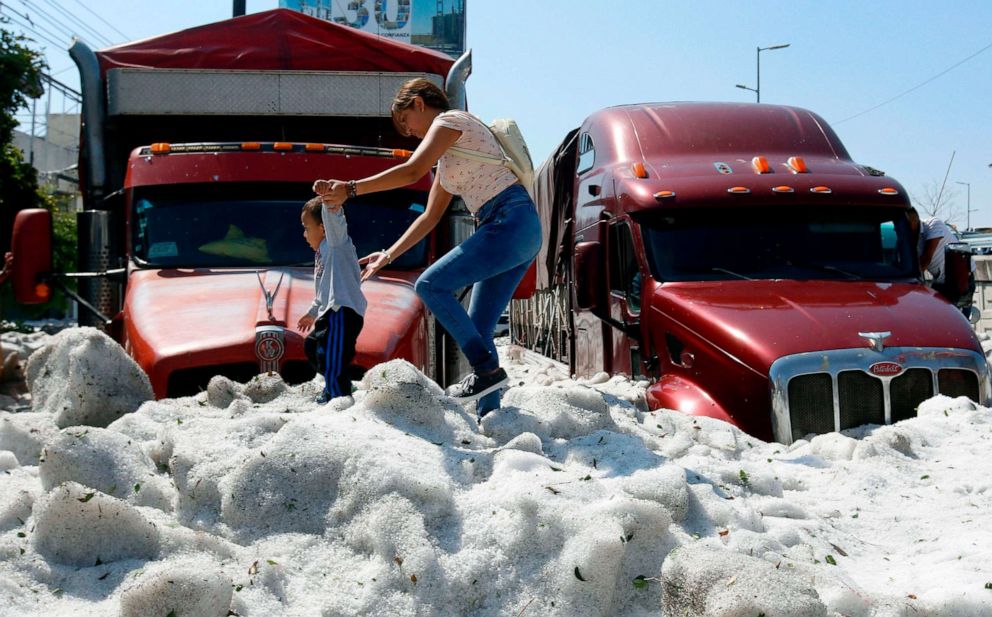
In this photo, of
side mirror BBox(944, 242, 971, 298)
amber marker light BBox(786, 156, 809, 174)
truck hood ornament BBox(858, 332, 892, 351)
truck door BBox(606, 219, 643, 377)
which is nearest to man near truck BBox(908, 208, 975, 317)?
side mirror BBox(944, 242, 971, 298)

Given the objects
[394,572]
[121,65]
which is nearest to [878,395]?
[394,572]

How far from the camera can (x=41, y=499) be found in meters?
3.24

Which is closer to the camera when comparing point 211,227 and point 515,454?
point 515,454

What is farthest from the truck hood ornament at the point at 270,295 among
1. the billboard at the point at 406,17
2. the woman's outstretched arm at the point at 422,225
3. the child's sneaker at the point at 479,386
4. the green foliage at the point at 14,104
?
the billboard at the point at 406,17

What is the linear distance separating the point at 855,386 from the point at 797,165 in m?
2.53

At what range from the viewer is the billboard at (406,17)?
33062 mm

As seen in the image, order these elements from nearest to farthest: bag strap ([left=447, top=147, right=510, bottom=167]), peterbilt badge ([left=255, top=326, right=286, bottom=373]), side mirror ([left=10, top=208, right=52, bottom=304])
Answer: bag strap ([left=447, top=147, right=510, bottom=167])
peterbilt badge ([left=255, top=326, right=286, bottom=373])
side mirror ([left=10, top=208, right=52, bottom=304])

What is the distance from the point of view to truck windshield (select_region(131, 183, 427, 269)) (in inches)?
267

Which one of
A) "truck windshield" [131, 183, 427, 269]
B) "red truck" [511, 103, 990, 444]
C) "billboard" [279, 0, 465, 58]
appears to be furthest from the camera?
"billboard" [279, 0, 465, 58]

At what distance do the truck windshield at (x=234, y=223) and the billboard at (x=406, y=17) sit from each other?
26.7 m

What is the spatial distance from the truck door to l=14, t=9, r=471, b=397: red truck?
4.99ft

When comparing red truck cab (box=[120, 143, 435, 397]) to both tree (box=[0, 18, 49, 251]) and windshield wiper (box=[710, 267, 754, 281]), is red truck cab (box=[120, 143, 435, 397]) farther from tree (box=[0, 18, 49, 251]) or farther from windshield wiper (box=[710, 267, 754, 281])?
tree (box=[0, 18, 49, 251])

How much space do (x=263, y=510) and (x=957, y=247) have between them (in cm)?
650

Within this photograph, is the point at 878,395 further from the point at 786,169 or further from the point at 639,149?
the point at 639,149
